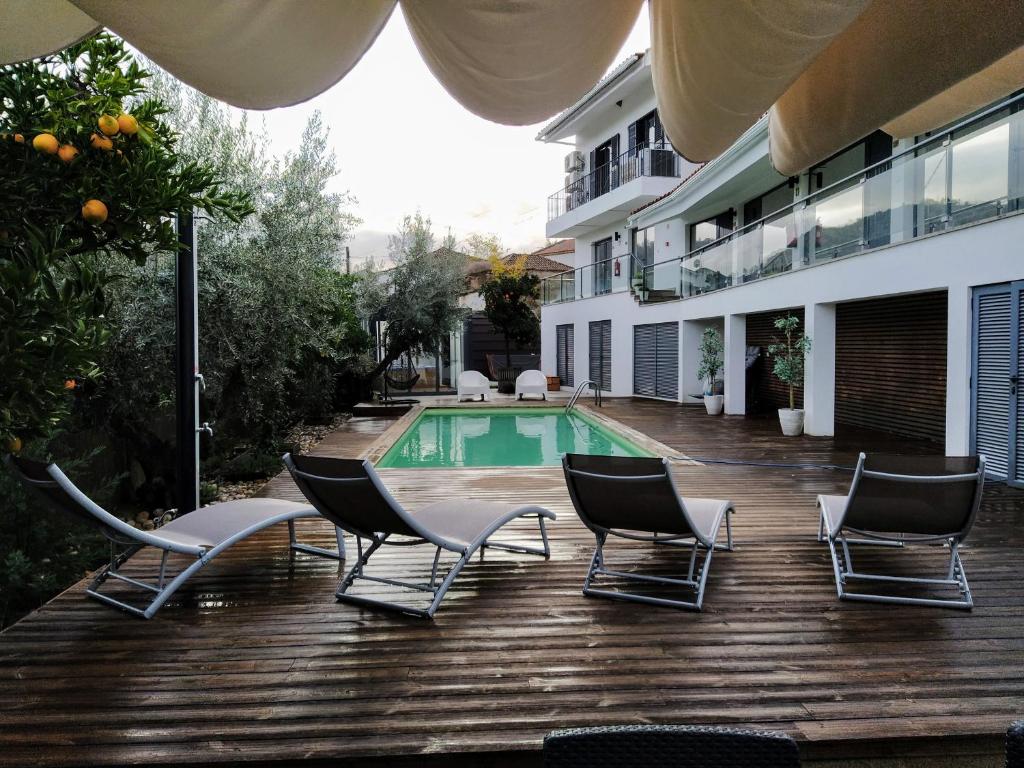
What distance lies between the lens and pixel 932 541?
13.3 ft

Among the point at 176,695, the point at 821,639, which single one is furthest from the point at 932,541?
the point at 176,695

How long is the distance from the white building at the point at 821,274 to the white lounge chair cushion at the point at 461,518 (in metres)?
5.57

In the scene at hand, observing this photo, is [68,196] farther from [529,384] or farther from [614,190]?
[614,190]

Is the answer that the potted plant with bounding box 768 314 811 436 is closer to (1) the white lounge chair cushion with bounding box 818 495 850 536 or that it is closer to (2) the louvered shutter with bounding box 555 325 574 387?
(1) the white lounge chair cushion with bounding box 818 495 850 536

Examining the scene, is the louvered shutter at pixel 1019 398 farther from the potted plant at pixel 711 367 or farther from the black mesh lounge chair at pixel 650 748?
the potted plant at pixel 711 367

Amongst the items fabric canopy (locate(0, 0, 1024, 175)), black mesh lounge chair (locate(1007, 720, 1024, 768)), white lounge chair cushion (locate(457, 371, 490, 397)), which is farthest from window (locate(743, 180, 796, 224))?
black mesh lounge chair (locate(1007, 720, 1024, 768))

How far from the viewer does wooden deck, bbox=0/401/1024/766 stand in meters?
2.52

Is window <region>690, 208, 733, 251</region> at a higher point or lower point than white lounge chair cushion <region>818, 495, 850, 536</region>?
higher

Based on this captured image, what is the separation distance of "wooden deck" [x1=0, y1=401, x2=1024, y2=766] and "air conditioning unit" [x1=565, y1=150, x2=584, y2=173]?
78.0 ft

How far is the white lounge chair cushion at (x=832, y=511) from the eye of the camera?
14.1 ft

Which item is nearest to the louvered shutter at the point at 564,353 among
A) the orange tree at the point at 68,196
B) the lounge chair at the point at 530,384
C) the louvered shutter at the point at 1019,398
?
the lounge chair at the point at 530,384

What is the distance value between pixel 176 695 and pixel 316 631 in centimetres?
77

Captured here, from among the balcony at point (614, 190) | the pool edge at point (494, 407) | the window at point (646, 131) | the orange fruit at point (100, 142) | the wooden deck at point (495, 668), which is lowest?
the wooden deck at point (495, 668)

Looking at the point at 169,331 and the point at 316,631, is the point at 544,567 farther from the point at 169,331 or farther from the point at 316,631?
the point at 169,331
